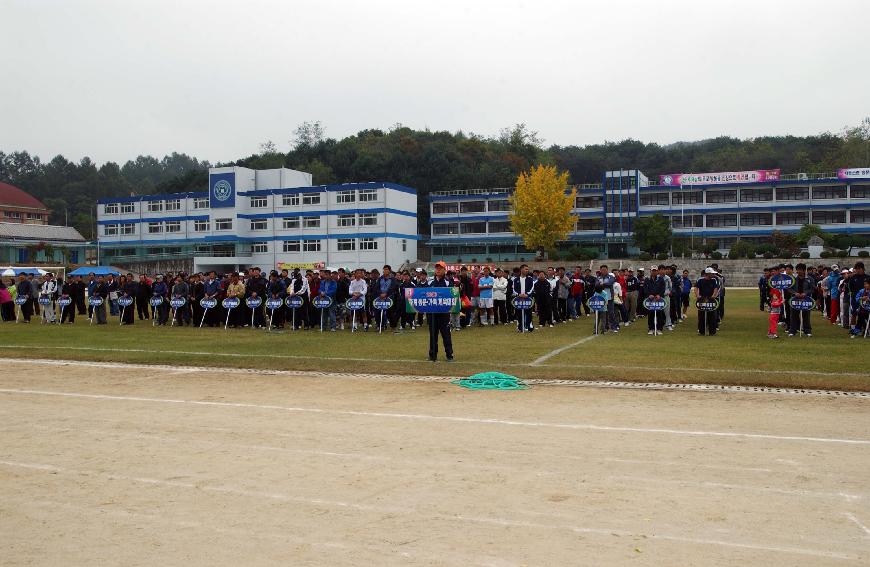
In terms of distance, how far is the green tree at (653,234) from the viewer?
77.2 m

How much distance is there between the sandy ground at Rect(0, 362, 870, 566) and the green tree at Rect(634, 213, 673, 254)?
2724 inches

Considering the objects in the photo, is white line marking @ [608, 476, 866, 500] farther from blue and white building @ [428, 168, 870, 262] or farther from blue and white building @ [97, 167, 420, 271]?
blue and white building @ [428, 168, 870, 262]

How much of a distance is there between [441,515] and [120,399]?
292 inches

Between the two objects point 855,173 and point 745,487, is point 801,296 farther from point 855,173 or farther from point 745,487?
point 855,173

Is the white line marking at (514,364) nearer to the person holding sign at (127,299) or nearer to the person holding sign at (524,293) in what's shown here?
the person holding sign at (524,293)

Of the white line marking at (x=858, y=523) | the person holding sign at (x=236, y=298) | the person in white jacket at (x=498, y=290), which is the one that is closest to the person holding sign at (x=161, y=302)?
the person holding sign at (x=236, y=298)

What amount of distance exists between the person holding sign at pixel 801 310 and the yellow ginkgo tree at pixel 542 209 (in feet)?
192

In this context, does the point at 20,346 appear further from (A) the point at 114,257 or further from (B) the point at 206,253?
(A) the point at 114,257

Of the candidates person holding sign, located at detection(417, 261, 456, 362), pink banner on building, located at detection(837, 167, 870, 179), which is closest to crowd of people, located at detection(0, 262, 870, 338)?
person holding sign, located at detection(417, 261, 456, 362)

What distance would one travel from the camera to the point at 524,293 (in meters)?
23.7

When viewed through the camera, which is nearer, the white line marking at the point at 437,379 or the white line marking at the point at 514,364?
the white line marking at the point at 437,379

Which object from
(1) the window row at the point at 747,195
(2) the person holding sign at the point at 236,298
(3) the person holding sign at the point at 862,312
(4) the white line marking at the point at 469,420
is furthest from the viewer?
(1) the window row at the point at 747,195

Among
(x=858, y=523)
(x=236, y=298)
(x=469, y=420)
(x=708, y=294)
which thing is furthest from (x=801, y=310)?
(x=236, y=298)

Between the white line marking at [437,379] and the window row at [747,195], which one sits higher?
the window row at [747,195]
